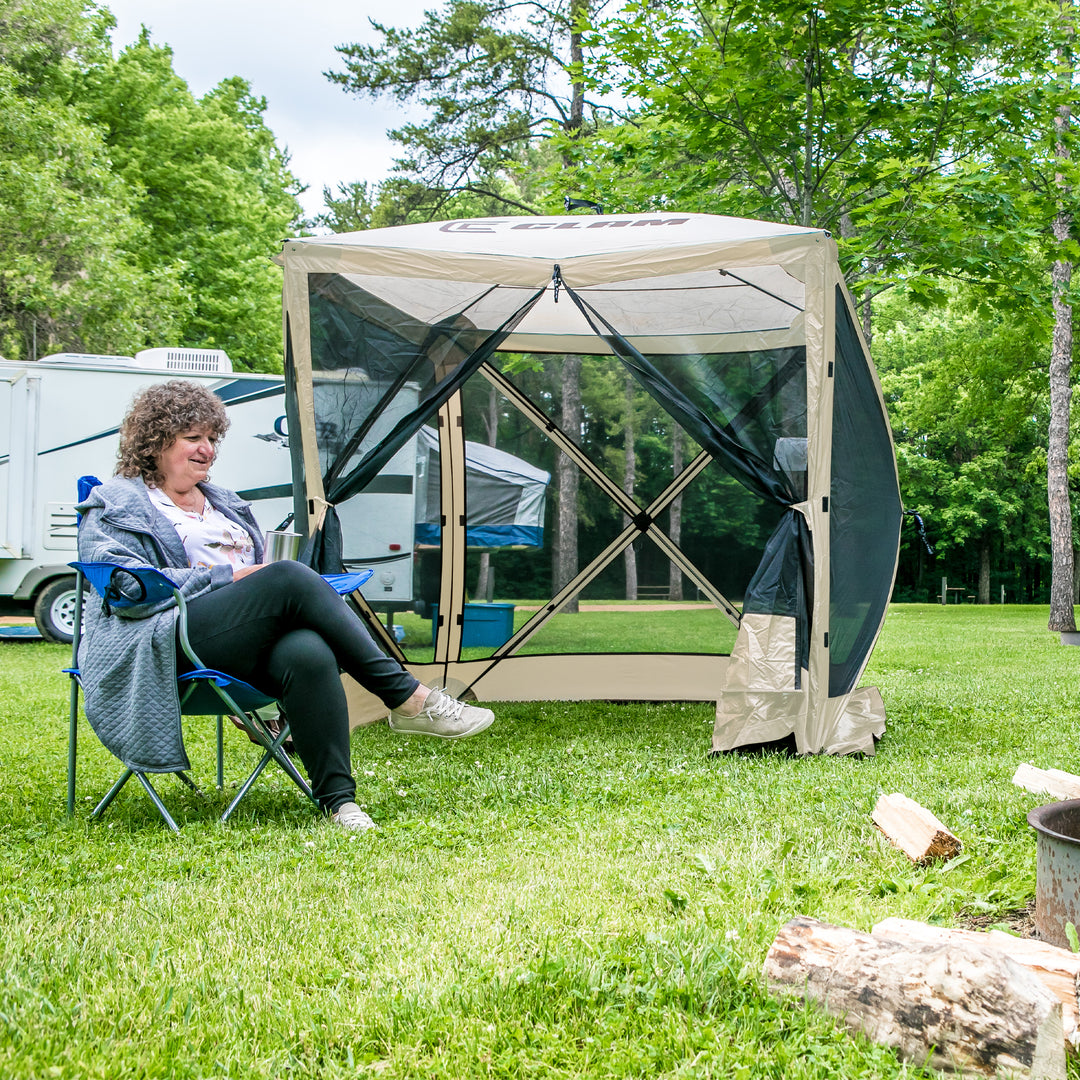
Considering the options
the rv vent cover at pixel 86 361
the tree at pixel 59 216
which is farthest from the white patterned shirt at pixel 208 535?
the tree at pixel 59 216

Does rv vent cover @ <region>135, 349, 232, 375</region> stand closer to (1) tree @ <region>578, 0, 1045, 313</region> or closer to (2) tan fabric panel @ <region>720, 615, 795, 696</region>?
(1) tree @ <region>578, 0, 1045, 313</region>

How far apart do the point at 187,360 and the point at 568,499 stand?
4.89 metres

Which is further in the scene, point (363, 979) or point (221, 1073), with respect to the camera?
point (363, 979)

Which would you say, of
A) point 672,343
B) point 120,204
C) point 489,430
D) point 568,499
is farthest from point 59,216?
point 672,343

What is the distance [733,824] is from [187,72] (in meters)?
16.5

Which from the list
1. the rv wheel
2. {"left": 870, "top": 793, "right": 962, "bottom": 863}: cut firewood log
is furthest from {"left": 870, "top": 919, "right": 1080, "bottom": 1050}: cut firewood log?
the rv wheel

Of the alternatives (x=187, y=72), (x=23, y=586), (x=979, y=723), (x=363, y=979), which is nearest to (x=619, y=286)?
(x=979, y=723)

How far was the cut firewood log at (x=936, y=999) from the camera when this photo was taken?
1429mm

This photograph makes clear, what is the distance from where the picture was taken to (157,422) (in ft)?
10.3

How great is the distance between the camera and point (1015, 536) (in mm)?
24375

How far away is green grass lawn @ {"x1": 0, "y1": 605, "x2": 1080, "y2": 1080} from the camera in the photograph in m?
1.54

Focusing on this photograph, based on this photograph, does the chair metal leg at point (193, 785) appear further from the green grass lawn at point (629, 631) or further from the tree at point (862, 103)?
the tree at point (862, 103)

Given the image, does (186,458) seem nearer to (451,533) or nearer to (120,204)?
(451,533)

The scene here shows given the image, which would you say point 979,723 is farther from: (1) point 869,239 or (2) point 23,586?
(2) point 23,586
